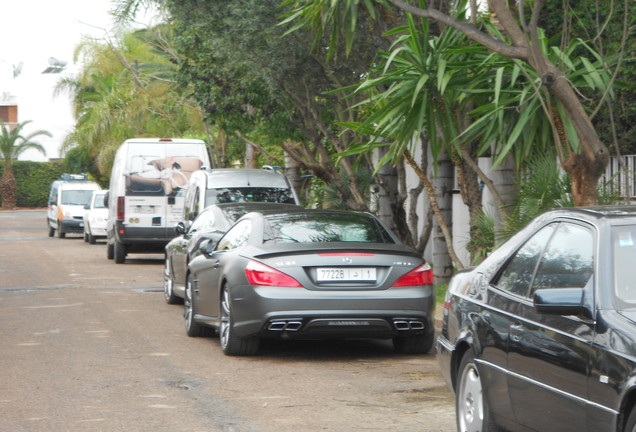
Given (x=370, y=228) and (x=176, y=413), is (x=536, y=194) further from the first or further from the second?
(x=176, y=413)

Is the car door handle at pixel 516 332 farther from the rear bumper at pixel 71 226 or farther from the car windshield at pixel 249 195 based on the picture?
the rear bumper at pixel 71 226

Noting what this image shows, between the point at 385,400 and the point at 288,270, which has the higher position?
the point at 288,270

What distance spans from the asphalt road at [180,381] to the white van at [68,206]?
929 inches

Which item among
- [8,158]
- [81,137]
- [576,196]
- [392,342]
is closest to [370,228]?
[392,342]

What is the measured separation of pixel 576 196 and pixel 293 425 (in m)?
4.77

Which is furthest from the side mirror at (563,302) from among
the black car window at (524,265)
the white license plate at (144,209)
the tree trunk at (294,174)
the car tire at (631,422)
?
the tree trunk at (294,174)

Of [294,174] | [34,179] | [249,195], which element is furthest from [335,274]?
[34,179]

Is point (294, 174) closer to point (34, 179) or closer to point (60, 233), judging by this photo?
point (60, 233)

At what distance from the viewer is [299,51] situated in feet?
59.0

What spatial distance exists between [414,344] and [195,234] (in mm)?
4327

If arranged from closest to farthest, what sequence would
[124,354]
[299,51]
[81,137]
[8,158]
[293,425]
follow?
[293,425] → [124,354] → [299,51] → [81,137] → [8,158]

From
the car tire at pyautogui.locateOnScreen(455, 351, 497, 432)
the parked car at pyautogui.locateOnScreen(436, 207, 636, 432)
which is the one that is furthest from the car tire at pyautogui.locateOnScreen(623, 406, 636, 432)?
the car tire at pyautogui.locateOnScreen(455, 351, 497, 432)

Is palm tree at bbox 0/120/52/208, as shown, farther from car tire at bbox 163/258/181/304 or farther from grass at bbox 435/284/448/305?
grass at bbox 435/284/448/305

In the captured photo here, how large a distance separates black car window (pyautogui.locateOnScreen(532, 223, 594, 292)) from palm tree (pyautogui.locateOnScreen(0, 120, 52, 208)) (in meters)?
68.2
